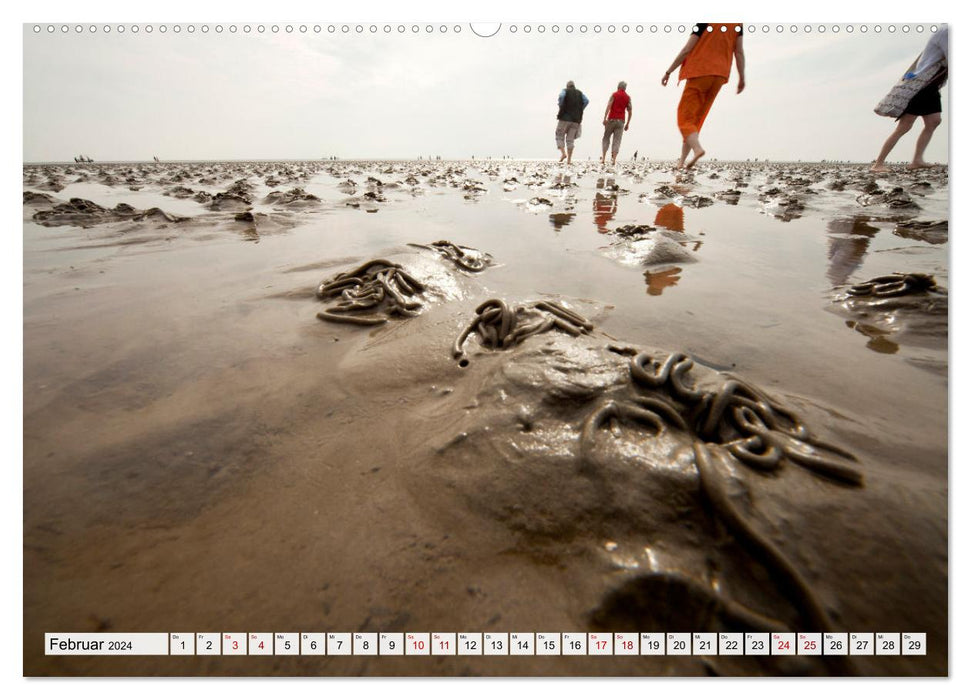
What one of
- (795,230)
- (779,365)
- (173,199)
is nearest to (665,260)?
(779,365)

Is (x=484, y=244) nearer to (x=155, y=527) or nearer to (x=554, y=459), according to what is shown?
(x=554, y=459)

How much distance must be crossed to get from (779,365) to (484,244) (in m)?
4.23

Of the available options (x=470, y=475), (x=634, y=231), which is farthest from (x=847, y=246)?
(x=470, y=475)

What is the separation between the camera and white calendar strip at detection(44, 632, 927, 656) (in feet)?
3.51

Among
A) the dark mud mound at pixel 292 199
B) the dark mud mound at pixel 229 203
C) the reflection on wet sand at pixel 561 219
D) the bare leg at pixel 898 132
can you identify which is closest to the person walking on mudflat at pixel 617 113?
the bare leg at pixel 898 132

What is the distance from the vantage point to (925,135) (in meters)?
9.08

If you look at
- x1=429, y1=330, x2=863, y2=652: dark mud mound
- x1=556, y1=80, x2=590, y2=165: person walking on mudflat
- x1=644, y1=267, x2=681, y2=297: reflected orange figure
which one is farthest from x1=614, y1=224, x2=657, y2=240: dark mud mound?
x1=556, y1=80, x2=590, y2=165: person walking on mudflat

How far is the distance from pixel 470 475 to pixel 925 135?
1380 cm

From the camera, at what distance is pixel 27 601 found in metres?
1.26

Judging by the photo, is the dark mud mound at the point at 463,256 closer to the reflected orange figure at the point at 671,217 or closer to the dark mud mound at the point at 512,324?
the dark mud mound at the point at 512,324

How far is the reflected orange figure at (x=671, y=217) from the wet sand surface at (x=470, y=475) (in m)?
3.13

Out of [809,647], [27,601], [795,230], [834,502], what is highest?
[795,230]

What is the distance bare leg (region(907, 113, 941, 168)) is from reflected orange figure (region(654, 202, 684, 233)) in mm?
5105

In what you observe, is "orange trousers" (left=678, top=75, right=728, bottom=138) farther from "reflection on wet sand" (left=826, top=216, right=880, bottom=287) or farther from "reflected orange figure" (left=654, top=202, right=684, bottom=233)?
"reflection on wet sand" (left=826, top=216, right=880, bottom=287)
